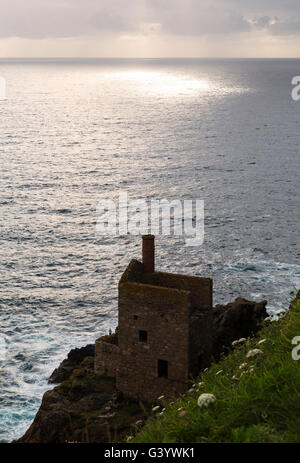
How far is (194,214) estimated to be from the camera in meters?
85.1

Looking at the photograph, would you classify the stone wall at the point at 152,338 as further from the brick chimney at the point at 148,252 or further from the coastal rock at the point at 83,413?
the brick chimney at the point at 148,252

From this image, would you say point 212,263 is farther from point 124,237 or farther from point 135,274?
point 135,274

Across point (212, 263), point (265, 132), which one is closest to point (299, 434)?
point (212, 263)

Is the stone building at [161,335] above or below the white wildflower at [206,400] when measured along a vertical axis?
Answer: below

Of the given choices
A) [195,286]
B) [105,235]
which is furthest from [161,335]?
[105,235]

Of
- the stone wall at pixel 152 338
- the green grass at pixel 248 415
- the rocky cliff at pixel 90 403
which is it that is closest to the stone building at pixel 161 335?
the stone wall at pixel 152 338

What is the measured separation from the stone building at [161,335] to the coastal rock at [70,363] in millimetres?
8885

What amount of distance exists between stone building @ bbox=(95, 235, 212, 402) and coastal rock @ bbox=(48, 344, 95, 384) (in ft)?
29.1

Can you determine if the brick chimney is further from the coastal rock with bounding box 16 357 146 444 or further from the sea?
the sea

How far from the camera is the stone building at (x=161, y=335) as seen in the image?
108 ft

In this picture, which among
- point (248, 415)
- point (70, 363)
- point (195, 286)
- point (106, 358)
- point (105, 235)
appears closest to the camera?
point (248, 415)

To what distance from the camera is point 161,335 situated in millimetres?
33531

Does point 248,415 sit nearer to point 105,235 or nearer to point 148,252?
point 148,252

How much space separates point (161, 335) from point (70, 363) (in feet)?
47.0
